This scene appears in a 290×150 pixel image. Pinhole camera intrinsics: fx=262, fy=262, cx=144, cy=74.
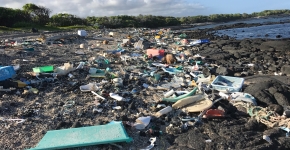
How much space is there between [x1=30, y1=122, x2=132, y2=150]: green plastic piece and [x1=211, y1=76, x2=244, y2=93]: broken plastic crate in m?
3.38

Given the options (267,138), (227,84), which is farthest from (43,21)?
(267,138)

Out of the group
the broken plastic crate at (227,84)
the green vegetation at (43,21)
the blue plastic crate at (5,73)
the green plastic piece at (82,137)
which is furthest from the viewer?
the green vegetation at (43,21)

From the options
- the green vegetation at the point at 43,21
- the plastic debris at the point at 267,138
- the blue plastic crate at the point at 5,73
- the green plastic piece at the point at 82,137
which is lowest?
the plastic debris at the point at 267,138

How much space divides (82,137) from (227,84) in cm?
469

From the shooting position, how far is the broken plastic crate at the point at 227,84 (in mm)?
6723

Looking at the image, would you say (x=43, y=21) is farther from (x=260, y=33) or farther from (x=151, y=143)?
(x=151, y=143)

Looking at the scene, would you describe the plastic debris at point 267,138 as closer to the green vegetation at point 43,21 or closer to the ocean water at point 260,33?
the ocean water at point 260,33

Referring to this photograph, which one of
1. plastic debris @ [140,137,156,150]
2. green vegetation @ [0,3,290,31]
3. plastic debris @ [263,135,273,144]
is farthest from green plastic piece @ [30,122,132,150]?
green vegetation @ [0,3,290,31]

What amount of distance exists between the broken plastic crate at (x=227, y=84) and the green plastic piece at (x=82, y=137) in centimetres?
338

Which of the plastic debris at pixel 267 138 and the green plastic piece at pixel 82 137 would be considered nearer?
the green plastic piece at pixel 82 137

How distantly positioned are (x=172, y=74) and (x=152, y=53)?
2767 mm

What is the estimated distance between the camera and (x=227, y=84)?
7.36 meters

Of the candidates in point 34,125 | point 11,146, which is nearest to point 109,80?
point 34,125

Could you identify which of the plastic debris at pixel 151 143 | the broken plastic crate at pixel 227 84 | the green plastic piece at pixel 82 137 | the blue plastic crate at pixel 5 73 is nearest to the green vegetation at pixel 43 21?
the blue plastic crate at pixel 5 73
